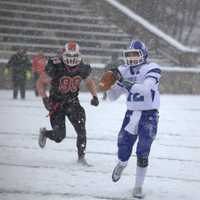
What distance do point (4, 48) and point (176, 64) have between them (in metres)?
6.51

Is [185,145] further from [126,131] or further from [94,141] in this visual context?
[126,131]

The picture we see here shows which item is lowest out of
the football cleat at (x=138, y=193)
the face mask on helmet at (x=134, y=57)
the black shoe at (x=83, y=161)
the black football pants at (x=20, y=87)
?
the black football pants at (x=20, y=87)

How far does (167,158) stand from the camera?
9336 mm

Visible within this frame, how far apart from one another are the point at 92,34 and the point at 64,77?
18018 mm

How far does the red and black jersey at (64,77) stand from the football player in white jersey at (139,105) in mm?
1339

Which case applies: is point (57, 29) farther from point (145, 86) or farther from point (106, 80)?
point (145, 86)

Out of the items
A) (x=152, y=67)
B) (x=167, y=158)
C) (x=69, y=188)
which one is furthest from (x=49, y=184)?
(x=167, y=158)

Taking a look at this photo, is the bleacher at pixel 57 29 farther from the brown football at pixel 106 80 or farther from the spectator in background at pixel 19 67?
the brown football at pixel 106 80

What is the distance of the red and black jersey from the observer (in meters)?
8.38

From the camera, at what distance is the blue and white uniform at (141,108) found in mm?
6855

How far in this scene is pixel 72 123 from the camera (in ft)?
28.2

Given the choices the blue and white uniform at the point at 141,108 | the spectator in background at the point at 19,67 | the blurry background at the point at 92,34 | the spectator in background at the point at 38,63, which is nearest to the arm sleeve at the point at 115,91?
the blue and white uniform at the point at 141,108

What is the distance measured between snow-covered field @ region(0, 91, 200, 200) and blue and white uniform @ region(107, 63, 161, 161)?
534mm

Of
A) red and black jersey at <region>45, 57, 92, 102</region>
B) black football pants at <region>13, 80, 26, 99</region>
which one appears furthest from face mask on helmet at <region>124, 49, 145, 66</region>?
black football pants at <region>13, 80, 26, 99</region>
